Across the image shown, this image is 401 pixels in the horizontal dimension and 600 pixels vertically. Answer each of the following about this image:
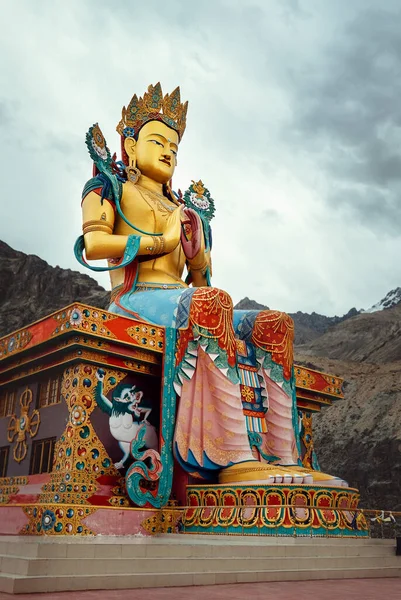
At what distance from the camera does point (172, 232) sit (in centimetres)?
935

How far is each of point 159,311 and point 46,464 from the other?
255cm

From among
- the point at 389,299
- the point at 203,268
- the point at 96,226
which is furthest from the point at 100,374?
the point at 389,299

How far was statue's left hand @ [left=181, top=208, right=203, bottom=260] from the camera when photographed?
32.4ft

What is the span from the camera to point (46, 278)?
27.8 metres

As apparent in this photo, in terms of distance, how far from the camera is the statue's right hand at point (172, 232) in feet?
30.5

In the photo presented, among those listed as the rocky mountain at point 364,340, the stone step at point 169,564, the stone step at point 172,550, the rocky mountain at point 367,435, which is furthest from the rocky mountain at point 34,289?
the stone step at point 169,564

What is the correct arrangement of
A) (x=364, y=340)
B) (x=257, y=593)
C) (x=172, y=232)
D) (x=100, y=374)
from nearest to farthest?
(x=257, y=593) < (x=100, y=374) < (x=172, y=232) < (x=364, y=340)

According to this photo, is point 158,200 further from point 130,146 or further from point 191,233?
point 130,146

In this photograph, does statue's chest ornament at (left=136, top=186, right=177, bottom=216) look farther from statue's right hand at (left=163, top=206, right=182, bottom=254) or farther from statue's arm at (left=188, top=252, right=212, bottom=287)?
statue's arm at (left=188, top=252, right=212, bottom=287)

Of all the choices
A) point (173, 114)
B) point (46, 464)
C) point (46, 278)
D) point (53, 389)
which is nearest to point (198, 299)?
point (53, 389)

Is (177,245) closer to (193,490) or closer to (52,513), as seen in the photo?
(193,490)

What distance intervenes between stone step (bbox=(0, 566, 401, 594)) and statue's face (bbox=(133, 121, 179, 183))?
693cm

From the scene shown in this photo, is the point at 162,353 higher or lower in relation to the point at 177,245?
lower

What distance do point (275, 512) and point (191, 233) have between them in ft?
16.1
